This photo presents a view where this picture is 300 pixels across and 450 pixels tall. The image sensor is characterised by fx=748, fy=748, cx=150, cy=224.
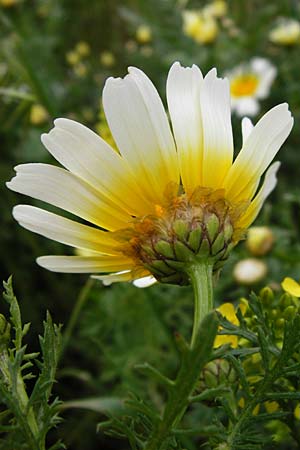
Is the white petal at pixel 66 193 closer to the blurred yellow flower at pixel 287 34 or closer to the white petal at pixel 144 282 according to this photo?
the white petal at pixel 144 282

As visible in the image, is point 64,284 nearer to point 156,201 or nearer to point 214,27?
point 214,27

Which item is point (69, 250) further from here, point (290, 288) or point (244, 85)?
point (290, 288)

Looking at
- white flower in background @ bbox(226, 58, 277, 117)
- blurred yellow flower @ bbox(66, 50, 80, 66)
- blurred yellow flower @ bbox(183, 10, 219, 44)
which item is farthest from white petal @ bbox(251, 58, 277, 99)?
blurred yellow flower @ bbox(66, 50, 80, 66)

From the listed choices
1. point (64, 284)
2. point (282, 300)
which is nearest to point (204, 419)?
point (282, 300)

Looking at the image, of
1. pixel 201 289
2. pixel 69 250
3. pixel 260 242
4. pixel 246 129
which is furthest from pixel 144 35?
pixel 201 289

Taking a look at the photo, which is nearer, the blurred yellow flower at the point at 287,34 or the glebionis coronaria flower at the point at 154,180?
the glebionis coronaria flower at the point at 154,180

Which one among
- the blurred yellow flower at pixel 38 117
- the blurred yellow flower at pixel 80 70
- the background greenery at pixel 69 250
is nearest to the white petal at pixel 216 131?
the background greenery at pixel 69 250

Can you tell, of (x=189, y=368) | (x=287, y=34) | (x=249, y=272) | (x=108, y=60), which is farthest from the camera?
(x=108, y=60)
